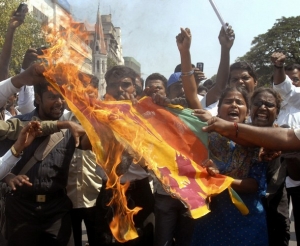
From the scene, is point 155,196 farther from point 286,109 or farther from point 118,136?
point 286,109

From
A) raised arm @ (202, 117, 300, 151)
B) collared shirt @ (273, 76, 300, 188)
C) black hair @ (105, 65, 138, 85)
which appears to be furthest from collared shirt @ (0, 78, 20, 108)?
collared shirt @ (273, 76, 300, 188)

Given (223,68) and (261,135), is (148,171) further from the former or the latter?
(223,68)

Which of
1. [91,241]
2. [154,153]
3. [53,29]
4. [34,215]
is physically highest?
[53,29]

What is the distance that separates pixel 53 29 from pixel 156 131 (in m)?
1.12

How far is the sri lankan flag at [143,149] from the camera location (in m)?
3.23

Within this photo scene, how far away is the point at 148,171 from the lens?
13.0 feet

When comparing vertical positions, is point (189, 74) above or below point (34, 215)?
above

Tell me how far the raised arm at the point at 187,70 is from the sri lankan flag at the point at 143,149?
1.37 ft

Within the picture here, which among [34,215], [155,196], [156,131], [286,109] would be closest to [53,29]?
[156,131]

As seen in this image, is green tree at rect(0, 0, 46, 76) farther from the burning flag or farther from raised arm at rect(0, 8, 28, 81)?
the burning flag

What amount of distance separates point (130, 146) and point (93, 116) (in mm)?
342

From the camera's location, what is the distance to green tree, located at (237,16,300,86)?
52812 millimetres

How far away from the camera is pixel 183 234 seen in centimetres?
416

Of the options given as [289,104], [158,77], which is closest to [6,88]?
[158,77]
